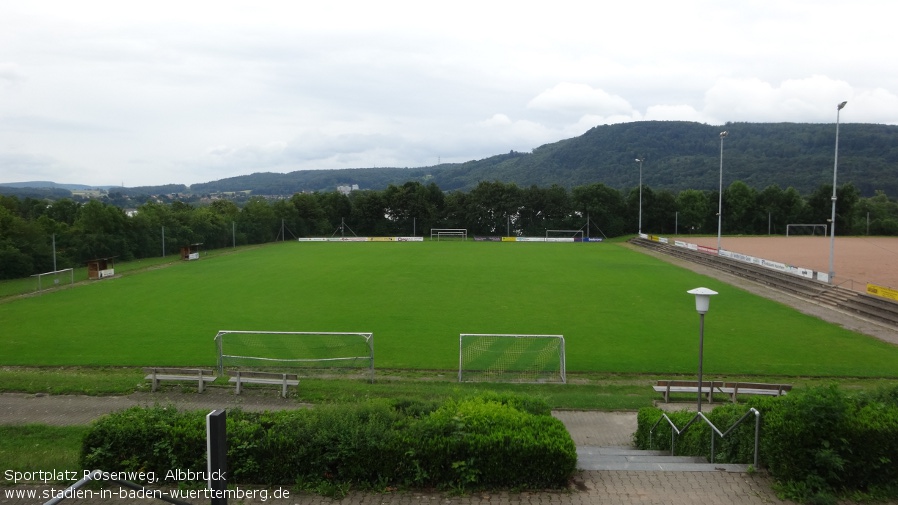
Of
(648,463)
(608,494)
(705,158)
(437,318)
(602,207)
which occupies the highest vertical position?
(705,158)

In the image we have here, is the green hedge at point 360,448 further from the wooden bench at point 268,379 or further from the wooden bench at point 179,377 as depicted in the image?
the wooden bench at point 179,377

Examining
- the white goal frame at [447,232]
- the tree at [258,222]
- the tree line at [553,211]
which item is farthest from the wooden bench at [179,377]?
the white goal frame at [447,232]

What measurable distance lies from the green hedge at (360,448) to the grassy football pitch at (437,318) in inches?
369

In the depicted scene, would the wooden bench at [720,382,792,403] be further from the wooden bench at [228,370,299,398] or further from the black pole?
the black pole

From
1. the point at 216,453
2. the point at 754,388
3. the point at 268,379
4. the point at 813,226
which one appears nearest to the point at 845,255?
the point at 813,226

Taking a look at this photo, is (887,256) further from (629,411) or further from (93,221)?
(93,221)

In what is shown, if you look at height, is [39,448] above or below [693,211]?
below

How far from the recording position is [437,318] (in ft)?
72.3

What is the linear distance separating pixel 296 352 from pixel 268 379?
389 cm

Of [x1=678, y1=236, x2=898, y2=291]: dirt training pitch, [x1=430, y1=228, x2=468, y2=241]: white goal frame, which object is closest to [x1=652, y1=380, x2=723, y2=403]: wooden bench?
[x1=678, y1=236, x2=898, y2=291]: dirt training pitch

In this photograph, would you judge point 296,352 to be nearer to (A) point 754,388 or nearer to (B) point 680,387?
(B) point 680,387

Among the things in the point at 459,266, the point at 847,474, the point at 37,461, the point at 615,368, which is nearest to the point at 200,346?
the point at 37,461

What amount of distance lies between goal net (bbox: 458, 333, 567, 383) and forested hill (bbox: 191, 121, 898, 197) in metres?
95.2

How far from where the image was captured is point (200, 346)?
58.4 feet
